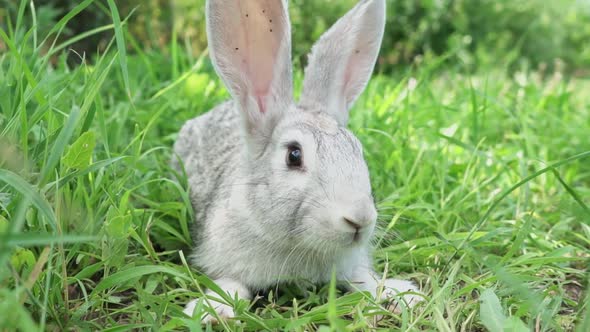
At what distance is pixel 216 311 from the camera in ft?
8.61

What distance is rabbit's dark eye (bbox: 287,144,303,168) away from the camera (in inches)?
115

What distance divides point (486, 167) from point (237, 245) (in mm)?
1750

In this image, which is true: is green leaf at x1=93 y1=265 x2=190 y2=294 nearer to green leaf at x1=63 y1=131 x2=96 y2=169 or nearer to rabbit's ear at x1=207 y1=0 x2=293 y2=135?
green leaf at x1=63 y1=131 x2=96 y2=169

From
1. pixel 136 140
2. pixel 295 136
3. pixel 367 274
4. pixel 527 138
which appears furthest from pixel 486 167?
pixel 136 140

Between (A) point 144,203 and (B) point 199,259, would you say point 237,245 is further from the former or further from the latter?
(A) point 144,203

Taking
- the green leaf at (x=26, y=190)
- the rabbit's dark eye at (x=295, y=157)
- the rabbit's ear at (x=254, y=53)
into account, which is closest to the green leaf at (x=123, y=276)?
the green leaf at (x=26, y=190)

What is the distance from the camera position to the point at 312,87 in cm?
338

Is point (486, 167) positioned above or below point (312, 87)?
below

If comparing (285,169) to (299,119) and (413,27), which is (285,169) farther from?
(413,27)

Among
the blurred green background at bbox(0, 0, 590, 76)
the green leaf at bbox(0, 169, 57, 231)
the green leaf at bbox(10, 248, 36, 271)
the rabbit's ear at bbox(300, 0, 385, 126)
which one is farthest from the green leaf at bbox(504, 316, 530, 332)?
the blurred green background at bbox(0, 0, 590, 76)

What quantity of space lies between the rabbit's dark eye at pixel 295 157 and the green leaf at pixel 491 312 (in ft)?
3.20

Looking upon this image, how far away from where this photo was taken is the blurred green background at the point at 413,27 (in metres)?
8.42

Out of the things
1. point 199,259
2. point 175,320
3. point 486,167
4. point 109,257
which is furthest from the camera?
point 486,167

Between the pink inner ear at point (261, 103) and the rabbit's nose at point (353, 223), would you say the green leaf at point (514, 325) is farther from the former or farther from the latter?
the pink inner ear at point (261, 103)
